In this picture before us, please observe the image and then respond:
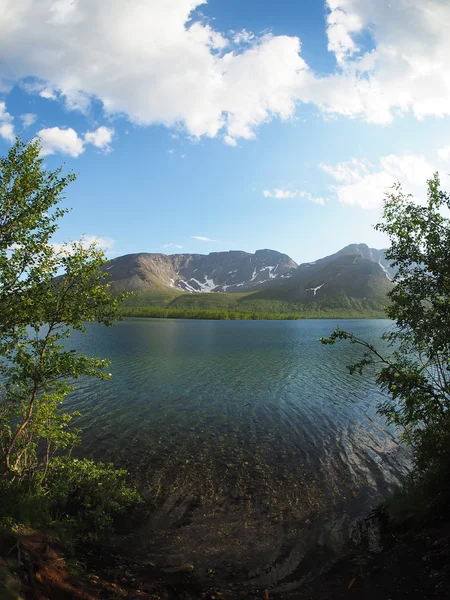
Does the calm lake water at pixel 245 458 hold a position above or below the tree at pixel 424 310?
below

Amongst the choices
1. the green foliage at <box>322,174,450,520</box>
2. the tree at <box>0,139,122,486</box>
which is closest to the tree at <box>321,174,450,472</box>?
the green foliage at <box>322,174,450,520</box>

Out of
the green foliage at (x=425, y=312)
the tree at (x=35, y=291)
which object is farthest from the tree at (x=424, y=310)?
the tree at (x=35, y=291)

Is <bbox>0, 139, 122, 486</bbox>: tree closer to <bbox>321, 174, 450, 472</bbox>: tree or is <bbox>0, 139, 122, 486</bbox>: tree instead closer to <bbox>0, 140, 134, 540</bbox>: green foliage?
<bbox>0, 140, 134, 540</bbox>: green foliage

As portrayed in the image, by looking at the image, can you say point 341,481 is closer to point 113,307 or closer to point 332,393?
point 113,307

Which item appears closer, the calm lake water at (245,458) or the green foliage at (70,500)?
the green foliage at (70,500)

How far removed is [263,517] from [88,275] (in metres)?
13.8

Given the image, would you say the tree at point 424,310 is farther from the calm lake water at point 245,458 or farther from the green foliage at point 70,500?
the green foliage at point 70,500

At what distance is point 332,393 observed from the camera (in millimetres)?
39094

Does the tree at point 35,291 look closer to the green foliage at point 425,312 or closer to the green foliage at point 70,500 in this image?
the green foliage at point 70,500

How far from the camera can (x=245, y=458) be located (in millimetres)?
21797

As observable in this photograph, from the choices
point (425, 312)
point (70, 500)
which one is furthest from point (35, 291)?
point (425, 312)

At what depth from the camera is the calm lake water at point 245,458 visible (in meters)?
13.4

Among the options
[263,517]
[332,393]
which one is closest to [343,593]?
[263,517]

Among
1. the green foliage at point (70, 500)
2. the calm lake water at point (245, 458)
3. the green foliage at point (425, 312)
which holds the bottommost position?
the calm lake water at point (245, 458)
